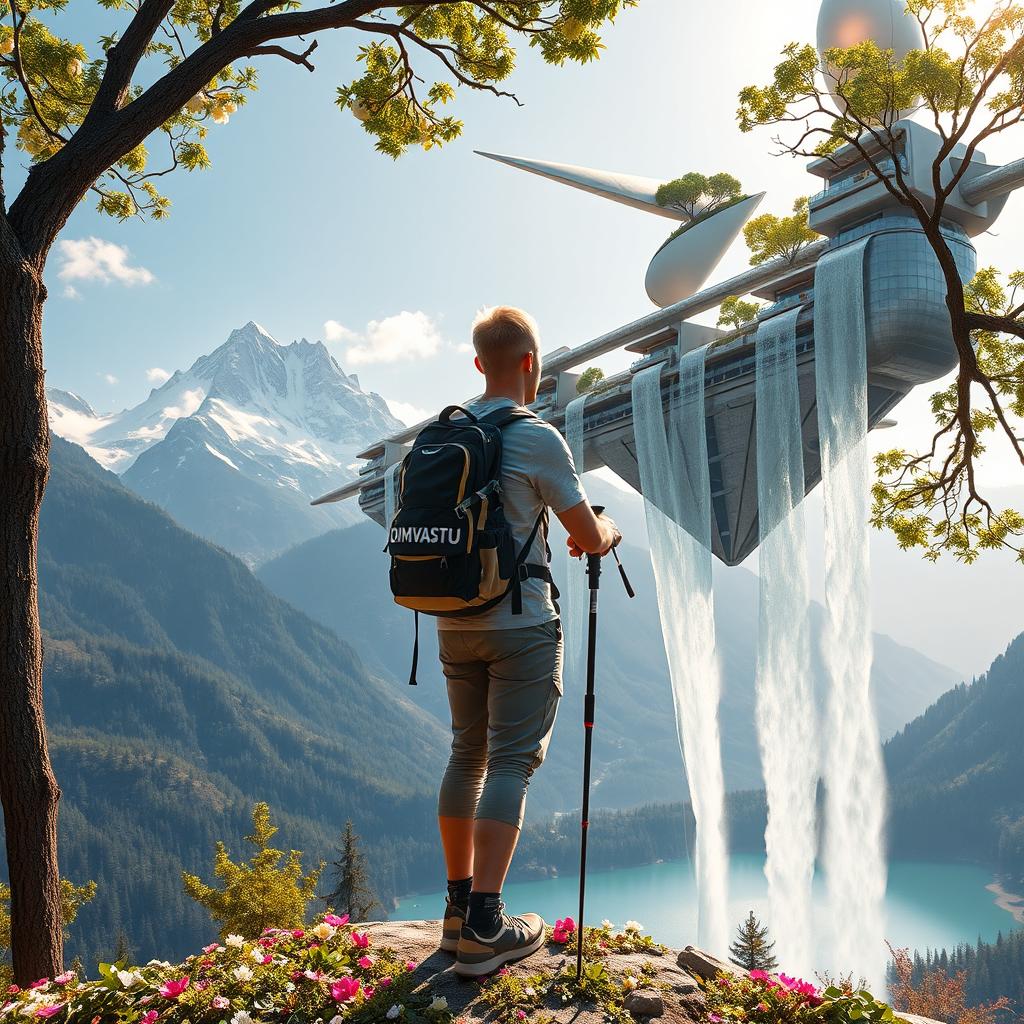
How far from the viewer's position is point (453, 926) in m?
3.41

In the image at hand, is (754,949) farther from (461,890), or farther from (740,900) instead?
(740,900)

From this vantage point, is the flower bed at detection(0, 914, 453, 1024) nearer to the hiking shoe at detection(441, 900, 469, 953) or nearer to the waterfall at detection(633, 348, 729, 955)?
the hiking shoe at detection(441, 900, 469, 953)

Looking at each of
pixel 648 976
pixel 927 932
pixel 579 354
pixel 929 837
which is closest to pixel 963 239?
pixel 579 354

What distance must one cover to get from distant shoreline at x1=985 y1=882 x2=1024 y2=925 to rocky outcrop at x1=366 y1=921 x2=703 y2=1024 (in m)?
142

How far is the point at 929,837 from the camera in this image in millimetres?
144375

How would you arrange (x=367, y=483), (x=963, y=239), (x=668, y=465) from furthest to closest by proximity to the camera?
(x=367, y=483)
(x=668, y=465)
(x=963, y=239)

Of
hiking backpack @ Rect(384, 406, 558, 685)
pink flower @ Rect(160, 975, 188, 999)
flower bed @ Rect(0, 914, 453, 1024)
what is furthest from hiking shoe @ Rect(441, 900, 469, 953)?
hiking backpack @ Rect(384, 406, 558, 685)

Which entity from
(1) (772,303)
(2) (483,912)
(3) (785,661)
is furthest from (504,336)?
(1) (772,303)

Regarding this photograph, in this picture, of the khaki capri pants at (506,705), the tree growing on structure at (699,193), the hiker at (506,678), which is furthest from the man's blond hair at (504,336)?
the tree growing on structure at (699,193)

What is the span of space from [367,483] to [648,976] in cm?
3403

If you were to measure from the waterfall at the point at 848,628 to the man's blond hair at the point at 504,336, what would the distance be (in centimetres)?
1884

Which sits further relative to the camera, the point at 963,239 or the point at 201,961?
the point at 963,239

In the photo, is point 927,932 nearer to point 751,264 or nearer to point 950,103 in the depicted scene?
point 751,264

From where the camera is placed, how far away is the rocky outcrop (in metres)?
3.00
